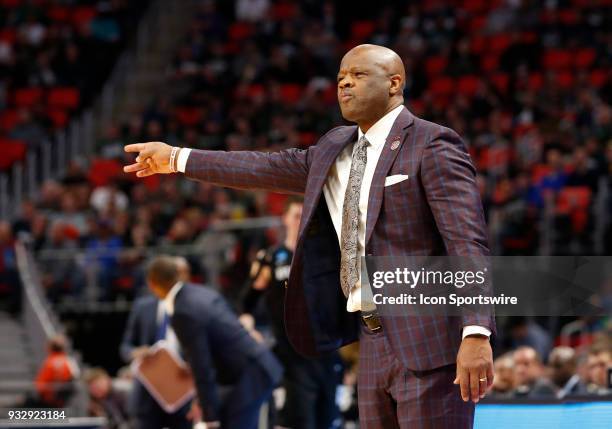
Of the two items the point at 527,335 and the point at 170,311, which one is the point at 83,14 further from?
the point at 170,311

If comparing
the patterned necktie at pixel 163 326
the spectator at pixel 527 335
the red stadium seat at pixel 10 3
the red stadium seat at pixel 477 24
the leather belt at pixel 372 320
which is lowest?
the spectator at pixel 527 335

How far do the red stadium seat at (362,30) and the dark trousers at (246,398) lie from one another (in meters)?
15.9

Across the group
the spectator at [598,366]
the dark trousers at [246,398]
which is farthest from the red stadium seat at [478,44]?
the dark trousers at [246,398]

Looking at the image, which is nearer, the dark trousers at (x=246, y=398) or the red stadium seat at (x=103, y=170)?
the dark trousers at (x=246, y=398)

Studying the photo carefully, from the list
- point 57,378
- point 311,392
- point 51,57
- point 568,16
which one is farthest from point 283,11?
point 311,392

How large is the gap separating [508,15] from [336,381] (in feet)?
48.9

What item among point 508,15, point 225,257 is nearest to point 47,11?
point 508,15

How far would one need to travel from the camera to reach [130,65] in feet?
80.4

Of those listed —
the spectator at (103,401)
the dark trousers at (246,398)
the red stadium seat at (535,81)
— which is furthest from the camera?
the red stadium seat at (535,81)

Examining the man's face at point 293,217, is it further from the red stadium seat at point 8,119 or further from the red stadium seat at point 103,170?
the red stadium seat at point 8,119

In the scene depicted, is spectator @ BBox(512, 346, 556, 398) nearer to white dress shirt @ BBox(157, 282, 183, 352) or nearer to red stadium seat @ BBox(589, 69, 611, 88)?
white dress shirt @ BBox(157, 282, 183, 352)

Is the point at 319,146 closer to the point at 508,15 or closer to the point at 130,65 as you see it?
the point at 508,15

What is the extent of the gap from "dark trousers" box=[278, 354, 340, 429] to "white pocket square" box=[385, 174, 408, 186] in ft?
13.7

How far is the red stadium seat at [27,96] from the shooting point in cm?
2242
